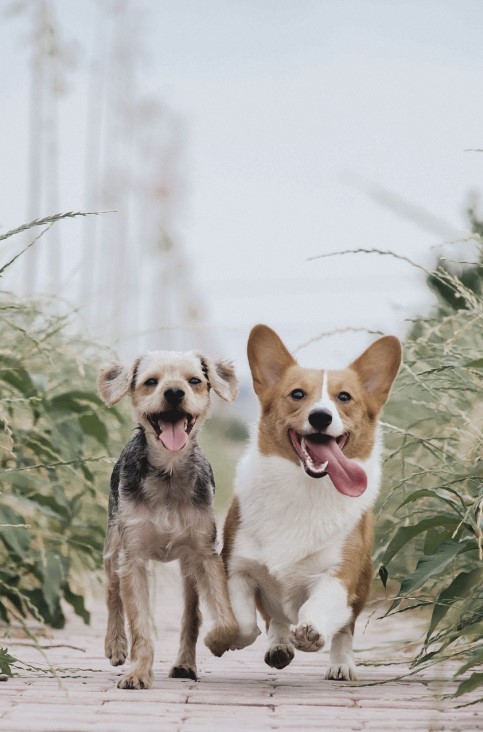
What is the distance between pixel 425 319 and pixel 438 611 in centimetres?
132

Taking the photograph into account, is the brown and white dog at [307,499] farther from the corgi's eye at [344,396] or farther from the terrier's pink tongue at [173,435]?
the terrier's pink tongue at [173,435]

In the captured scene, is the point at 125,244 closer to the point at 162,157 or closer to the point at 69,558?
the point at 162,157

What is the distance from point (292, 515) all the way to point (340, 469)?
0.26 m

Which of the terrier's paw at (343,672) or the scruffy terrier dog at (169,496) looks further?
the terrier's paw at (343,672)

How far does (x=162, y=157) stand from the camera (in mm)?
18578

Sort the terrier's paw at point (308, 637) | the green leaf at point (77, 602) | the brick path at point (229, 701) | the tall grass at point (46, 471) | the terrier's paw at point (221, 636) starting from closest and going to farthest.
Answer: the brick path at point (229, 701) → the terrier's paw at point (308, 637) → the terrier's paw at point (221, 636) → the tall grass at point (46, 471) → the green leaf at point (77, 602)

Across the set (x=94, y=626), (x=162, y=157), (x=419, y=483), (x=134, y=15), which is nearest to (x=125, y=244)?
(x=162, y=157)

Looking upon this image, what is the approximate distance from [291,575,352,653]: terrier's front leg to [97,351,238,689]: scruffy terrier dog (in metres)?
0.29

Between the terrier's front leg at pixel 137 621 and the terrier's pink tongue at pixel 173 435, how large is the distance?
443mm

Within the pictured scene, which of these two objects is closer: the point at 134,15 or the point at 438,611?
the point at 438,611

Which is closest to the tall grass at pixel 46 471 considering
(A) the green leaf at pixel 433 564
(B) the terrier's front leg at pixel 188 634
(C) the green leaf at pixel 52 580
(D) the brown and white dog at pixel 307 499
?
(C) the green leaf at pixel 52 580

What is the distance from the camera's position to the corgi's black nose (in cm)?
381

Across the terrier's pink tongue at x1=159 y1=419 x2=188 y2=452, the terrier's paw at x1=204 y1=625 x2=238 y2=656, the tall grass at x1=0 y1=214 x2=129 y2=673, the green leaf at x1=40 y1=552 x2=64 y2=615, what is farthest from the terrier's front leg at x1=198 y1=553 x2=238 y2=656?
the green leaf at x1=40 y1=552 x2=64 y2=615

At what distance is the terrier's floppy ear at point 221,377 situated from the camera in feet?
13.6
